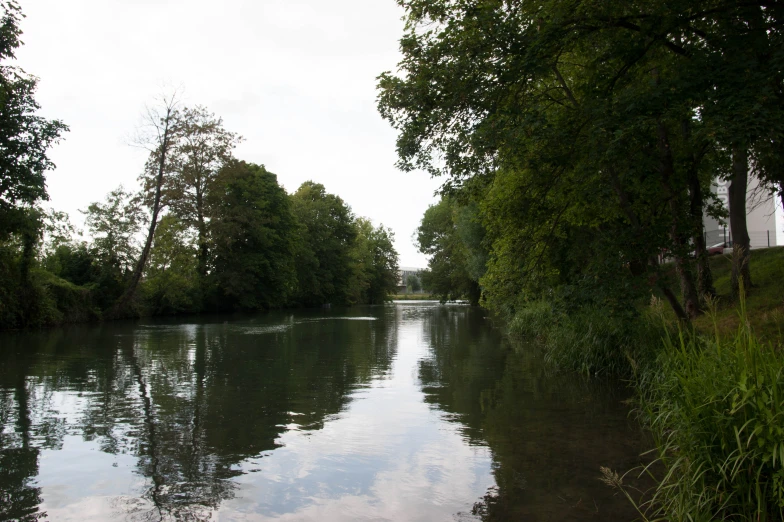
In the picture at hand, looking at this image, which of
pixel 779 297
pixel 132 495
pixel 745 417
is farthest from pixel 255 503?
pixel 779 297

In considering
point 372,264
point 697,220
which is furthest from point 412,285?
point 697,220

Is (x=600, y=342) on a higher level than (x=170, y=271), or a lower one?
lower

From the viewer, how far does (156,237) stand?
3800cm

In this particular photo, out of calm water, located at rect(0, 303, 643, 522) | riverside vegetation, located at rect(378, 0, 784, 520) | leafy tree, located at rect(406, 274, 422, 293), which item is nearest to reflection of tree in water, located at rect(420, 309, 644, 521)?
calm water, located at rect(0, 303, 643, 522)

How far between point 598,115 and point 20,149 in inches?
889

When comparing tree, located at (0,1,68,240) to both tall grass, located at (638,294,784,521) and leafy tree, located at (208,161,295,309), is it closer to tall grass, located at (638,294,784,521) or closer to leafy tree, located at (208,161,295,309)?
leafy tree, located at (208,161,295,309)

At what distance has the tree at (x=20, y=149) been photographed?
2239 centimetres

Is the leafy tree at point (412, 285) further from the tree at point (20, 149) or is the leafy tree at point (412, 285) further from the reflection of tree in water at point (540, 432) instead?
the reflection of tree in water at point (540, 432)

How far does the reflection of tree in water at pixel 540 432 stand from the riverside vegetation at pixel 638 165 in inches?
17.3

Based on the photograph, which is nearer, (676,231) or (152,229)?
(676,231)

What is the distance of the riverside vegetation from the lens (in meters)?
4.21

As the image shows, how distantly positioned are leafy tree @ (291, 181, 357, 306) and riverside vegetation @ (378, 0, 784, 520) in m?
44.4

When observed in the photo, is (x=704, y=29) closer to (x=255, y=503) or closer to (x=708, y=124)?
(x=708, y=124)

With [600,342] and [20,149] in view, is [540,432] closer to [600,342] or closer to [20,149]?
[600,342]
